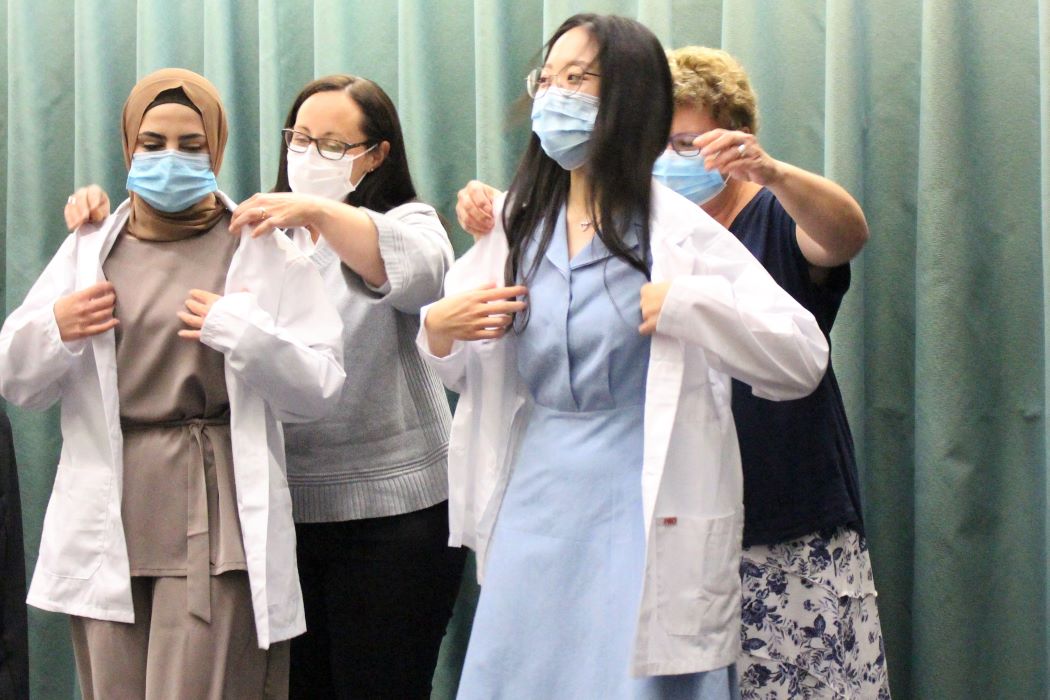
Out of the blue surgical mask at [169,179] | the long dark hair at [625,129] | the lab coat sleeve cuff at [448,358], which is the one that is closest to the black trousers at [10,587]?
the blue surgical mask at [169,179]

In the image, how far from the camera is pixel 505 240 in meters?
1.66

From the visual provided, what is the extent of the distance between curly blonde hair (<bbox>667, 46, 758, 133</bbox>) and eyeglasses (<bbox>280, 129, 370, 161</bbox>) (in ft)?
1.98

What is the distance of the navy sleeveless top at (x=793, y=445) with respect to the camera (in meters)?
1.71

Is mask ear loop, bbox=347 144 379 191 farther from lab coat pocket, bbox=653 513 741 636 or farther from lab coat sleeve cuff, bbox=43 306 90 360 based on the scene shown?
lab coat pocket, bbox=653 513 741 636

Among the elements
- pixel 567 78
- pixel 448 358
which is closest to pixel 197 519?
pixel 448 358

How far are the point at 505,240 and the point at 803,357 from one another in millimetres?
480

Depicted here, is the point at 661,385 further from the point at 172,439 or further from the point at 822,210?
the point at 172,439

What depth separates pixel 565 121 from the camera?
1517 mm

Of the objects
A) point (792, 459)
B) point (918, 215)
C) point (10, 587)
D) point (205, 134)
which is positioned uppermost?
point (205, 134)

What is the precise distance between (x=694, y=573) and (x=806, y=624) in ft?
1.17

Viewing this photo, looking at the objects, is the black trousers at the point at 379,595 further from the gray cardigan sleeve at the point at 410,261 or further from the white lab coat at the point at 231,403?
the gray cardigan sleeve at the point at 410,261

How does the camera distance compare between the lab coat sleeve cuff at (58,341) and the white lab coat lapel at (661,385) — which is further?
the lab coat sleeve cuff at (58,341)

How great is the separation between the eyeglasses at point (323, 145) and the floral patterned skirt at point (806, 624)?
991 millimetres

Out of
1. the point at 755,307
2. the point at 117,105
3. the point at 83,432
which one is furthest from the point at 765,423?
the point at 117,105
